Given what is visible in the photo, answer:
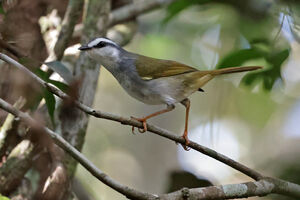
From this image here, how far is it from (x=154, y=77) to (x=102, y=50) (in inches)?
17.6

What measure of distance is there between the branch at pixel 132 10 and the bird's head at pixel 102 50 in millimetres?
919

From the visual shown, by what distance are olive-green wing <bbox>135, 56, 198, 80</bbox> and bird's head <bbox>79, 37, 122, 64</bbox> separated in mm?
216

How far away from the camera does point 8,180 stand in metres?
3.04

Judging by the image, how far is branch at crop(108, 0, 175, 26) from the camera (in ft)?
14.8

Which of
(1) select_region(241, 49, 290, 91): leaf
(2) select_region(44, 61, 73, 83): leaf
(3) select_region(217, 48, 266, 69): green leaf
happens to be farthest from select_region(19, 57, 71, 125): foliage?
(1) select_region(241, 49, 290, 91): leaf

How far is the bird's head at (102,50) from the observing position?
3.34 metres

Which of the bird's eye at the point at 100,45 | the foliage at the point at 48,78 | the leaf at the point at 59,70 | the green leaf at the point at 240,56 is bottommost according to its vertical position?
the foliage at the point at 48,78

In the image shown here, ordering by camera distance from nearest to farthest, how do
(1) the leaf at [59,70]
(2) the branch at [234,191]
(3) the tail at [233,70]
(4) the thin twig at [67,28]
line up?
(2) the branch at [234,191]
(1) the leaf at [59,70]
(3) the tail at [233,70]
(4) the thin twig at [67,28]

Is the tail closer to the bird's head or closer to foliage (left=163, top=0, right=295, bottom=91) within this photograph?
foliage (left=163, top=0, right=295, bottom=91)

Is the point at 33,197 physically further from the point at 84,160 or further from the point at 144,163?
the point at 144,163

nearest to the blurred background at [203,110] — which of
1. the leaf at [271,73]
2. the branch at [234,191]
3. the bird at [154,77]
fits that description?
the leaf at [271,73]

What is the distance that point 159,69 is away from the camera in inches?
136

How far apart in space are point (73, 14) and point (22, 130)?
40.0 inches

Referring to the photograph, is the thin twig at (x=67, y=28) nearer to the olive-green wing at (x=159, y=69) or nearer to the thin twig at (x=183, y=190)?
the olive-green wing at (x=159, y=69)
